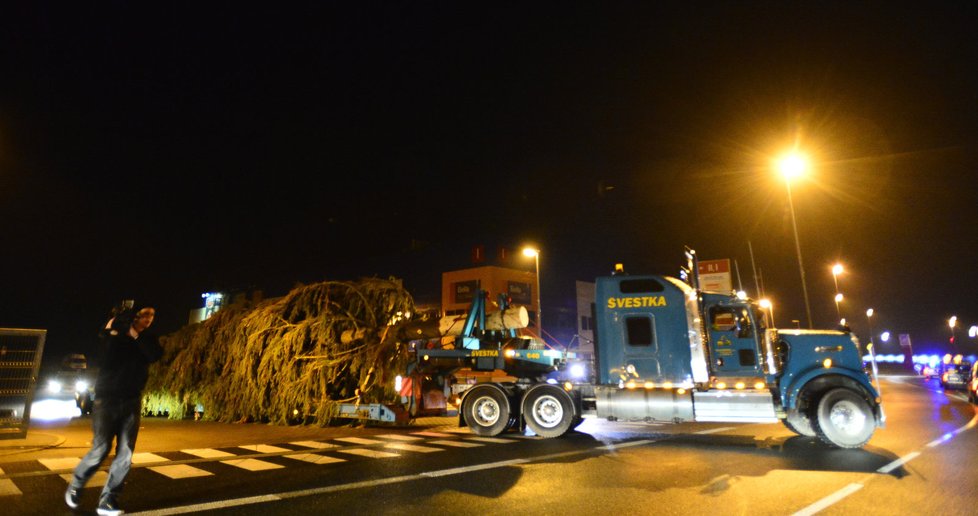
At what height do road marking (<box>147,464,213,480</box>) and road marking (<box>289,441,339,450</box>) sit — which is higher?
road marking (<box>289,441,339,450</box>)

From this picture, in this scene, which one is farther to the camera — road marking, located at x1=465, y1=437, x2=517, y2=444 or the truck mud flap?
road marking, located at x1=465, y1=437, x2=517, y2=444

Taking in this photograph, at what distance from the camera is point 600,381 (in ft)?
36.0

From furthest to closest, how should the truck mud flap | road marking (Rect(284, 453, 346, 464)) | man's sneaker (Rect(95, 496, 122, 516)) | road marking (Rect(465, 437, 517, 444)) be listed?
road marking (Rect(465, 437, 517, 444))
the truck mud flap
road marking (Rect(284, 453, 346, 464))
man's sneaker (Rect(95, 496, 122, 516))

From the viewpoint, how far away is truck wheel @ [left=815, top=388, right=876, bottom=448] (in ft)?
30.5

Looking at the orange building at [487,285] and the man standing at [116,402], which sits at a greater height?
the orange building at [487,285]

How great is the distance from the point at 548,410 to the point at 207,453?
256 inches

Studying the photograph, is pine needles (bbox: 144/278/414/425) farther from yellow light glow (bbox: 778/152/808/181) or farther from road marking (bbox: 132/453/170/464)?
yellow light glow (bbox: 778/152/808/181)

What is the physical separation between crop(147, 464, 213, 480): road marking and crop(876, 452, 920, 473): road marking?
30.5 feet

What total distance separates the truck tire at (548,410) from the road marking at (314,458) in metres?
4.41

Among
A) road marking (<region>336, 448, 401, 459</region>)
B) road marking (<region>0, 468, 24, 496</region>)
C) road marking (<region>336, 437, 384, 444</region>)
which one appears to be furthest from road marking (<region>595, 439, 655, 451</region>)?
road marking (<region>0, 468, 24, 496</region>)

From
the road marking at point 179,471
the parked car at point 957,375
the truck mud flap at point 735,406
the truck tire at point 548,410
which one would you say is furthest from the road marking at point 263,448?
the parked car at point 957,375

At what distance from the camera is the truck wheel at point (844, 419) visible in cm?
928

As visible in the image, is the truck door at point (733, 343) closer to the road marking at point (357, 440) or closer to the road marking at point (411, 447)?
the road marking at point (411, 447)

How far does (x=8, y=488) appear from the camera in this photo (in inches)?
Answer: 244
